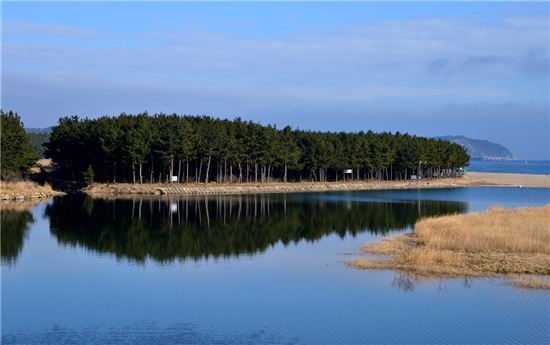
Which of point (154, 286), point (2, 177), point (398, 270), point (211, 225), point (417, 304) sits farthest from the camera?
point (2, 177)

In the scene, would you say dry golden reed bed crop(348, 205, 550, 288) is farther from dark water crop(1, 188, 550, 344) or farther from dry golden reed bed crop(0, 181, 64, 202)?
dry golden reed bed crop(0, 181, 64, 202)

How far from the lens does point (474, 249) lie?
3094cm

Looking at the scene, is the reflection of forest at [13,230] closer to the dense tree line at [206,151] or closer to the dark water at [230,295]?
the dark water at [230,295]

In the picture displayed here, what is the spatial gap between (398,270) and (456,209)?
3480cm

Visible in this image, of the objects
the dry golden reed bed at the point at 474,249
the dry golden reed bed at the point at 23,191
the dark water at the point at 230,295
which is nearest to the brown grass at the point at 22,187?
the dry golden reed bed at the point at 23,191

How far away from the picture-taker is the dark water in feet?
60.7

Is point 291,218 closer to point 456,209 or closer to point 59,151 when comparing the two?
point 456,209

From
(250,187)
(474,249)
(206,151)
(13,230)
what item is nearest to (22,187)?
(206,151)

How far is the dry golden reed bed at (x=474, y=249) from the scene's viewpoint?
26.6 m

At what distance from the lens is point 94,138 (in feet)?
259

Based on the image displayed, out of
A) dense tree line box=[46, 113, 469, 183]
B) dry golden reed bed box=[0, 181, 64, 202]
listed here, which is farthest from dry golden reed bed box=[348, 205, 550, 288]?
dense tree line box=[46, 113, 469, 183]

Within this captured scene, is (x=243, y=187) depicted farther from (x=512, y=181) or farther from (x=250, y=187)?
(x=512, y=181)

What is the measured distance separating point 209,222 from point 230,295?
79.8 feet

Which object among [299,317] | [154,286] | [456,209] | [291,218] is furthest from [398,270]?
[456,209]
